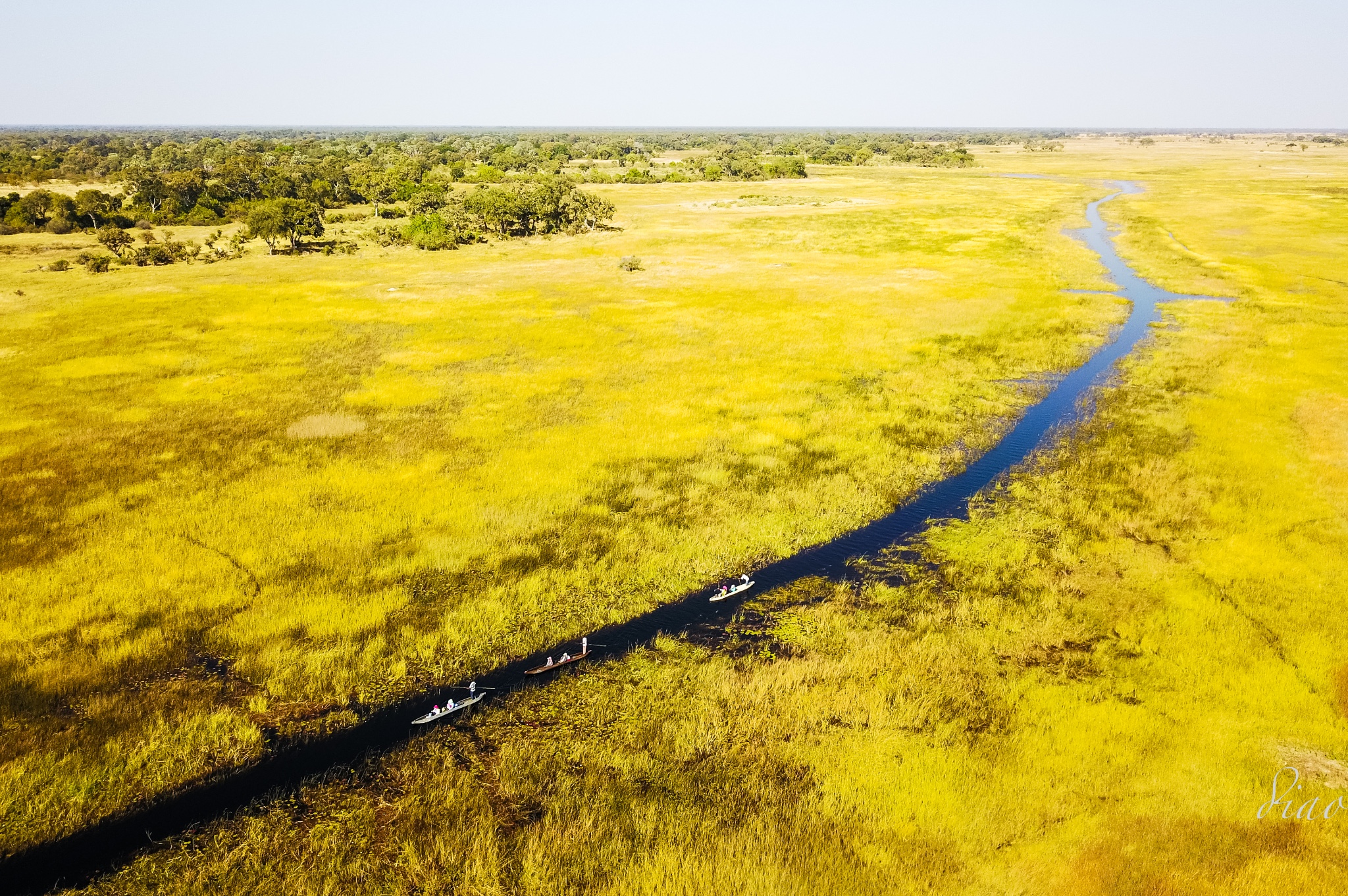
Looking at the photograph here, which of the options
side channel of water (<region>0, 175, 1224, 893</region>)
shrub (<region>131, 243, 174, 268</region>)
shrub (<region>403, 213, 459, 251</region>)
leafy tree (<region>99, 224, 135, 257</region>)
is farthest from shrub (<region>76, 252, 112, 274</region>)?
side channel of water (<region>0, 175, 1224, 893</region>)

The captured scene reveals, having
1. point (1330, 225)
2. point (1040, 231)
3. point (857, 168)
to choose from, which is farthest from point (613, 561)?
point (857, 168)

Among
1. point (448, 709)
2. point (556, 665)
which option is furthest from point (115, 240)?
point (556, 665)

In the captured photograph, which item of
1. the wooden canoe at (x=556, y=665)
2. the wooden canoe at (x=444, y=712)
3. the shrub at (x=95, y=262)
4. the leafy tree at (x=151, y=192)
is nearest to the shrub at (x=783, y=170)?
the leafy tree at (x=151, y=192)

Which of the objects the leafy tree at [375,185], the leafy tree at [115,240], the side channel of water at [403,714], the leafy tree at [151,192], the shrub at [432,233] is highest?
the leafy tree at [375,185]

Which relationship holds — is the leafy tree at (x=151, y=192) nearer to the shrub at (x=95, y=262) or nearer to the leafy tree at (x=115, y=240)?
the leafy tree at (x=115, y=240)

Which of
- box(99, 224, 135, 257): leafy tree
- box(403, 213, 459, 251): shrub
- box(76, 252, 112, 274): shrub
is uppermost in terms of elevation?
box(403, 213, 459, 251): shrub

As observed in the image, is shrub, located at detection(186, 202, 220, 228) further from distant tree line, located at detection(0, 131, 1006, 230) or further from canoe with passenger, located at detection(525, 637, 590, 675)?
canoe with passenger, located at detection(525, 637, 590, 675)

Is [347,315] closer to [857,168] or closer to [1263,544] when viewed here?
[1263,544]
